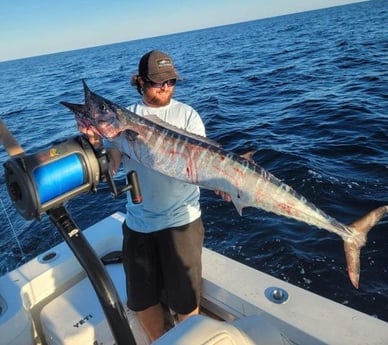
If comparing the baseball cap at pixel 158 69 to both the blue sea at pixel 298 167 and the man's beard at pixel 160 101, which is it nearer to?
the man's beard at pixel 160 101

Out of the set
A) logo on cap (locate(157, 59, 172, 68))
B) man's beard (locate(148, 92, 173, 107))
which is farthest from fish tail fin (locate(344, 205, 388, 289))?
logo on cap (locate(157, 59, 172, 68))

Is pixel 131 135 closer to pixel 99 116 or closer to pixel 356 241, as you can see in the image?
pixel 99 116

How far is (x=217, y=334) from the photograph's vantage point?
1748 mm

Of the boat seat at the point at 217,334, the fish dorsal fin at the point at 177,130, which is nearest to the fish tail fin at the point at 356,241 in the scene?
the boat seat at the point at 217,334

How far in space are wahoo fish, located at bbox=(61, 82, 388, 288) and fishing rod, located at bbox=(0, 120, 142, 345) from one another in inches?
37.1

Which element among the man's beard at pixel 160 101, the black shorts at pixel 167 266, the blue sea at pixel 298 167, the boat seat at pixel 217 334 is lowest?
the blue sea at pixel 298 167

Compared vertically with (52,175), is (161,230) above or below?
below

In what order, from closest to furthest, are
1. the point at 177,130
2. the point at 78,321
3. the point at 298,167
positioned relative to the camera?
the point at 177,130 < the point at 78,321 < the point at 298,167

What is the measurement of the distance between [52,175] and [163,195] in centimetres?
140

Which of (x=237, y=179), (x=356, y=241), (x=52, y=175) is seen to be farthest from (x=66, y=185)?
(x=356, y=241)

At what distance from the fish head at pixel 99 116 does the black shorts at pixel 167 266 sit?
2.93 ft

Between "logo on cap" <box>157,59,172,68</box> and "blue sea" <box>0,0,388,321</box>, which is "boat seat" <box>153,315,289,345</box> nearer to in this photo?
"logo on cap" <box>157,59,172,68</box>

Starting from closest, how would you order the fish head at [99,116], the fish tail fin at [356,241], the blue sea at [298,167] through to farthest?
the fish tail fin at [356,241] < the fish head at [99,116] < the blue sea at [298,167]

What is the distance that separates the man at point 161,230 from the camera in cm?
309
